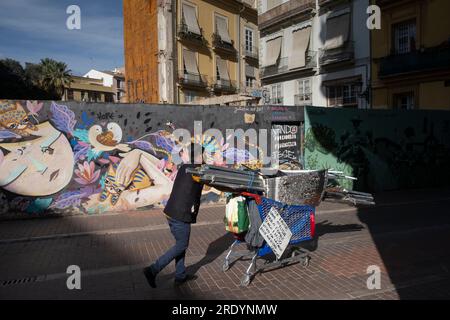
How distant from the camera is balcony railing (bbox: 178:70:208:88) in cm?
3023

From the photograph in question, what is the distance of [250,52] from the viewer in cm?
3800

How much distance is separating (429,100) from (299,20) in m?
10.8

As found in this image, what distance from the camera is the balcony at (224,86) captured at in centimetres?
3378

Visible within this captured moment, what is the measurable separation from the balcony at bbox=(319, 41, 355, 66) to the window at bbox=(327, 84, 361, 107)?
165 cm

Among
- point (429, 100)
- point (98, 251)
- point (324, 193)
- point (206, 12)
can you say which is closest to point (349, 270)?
point (324, 193)

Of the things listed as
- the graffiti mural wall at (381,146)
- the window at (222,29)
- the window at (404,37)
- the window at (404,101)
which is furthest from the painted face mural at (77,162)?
the window at (222,29)

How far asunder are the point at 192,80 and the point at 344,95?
45.1ft

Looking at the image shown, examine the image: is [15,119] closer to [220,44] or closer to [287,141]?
[287,141]

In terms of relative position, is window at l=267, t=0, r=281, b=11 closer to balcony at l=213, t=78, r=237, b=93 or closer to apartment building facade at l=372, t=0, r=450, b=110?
apartment building facade at l=372, t=0, r=450, b=110

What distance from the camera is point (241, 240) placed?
16.6 ft

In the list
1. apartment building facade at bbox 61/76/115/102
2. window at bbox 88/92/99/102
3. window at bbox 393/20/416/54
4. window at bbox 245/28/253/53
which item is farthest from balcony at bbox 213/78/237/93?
window at bbox 88/92/99/102

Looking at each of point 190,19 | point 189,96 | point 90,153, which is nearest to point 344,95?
point 189,96

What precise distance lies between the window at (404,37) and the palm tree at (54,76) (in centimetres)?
4166

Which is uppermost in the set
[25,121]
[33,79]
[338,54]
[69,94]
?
[33,79]
